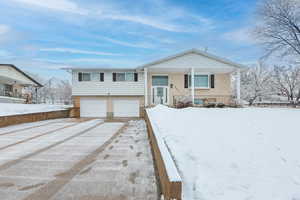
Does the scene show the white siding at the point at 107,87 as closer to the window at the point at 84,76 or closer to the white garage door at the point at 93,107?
the window at the point at 84,76

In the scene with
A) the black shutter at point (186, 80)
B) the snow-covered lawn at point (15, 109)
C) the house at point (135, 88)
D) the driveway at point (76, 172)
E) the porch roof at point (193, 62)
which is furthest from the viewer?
the black shutter at point (186, 80)

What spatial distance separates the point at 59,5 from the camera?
39.8 feet

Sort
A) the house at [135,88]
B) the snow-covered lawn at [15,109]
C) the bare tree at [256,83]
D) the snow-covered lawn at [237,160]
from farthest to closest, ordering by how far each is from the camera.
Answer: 1. the bare tree at [256,83]
2. the house at [135,88]
3. the snow-covered lawn at [15,109]
4. the snow-covered lawn at [237,160]

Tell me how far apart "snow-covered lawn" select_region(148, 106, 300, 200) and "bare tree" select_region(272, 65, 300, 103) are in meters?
25.9

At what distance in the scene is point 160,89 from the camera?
52.0 ft

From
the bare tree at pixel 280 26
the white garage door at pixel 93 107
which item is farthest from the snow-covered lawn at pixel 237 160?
the white garage door at pixel 93 107

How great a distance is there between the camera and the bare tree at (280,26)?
13.0 metres

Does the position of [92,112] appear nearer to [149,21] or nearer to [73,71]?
[73,71]

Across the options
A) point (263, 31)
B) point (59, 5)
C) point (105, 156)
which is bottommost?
point (105, 156)

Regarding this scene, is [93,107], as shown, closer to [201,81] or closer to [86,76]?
[86,76]

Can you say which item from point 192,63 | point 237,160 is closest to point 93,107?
point 192,63

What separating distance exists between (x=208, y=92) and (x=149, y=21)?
340 inches

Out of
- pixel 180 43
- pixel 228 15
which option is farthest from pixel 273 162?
pixel 180 43

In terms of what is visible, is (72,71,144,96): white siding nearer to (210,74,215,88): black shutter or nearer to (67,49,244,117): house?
(67,49,244,117): house
